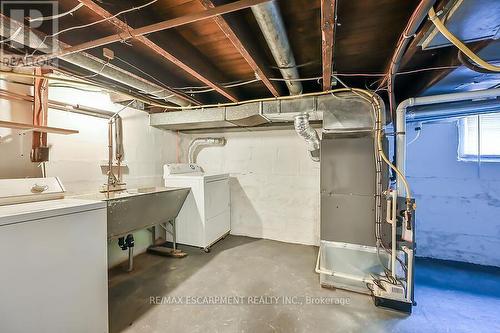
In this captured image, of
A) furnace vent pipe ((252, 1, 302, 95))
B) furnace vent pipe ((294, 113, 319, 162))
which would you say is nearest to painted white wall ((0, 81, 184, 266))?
furnace vent pipe ((252, 1, 302, 95))

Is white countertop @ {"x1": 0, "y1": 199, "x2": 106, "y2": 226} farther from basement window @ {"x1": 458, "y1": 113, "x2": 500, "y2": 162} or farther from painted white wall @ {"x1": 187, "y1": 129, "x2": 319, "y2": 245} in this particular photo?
basement window @ {"x1": 458, "y1": 113, "x2": 500, "y2": 162}

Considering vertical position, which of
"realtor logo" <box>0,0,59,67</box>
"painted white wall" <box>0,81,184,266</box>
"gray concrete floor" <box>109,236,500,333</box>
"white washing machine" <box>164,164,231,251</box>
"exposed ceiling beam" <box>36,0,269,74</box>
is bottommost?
"gray concrete floor" <box>109,236,500,333</box>

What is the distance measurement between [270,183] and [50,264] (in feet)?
9.84

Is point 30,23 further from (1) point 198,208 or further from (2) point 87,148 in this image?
(1) point 198,208

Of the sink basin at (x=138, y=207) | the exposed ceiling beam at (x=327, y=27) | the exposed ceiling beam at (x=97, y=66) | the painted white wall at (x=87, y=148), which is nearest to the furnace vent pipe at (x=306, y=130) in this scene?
the exposed ceiling beam at (x=327, y=27)

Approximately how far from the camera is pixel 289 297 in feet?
7.35

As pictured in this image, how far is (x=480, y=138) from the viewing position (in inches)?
124

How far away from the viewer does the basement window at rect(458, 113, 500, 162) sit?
309 centimetres

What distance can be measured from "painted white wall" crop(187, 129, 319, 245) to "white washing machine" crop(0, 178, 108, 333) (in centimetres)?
257

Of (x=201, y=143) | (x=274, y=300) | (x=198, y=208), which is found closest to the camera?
(x=274, y=300)

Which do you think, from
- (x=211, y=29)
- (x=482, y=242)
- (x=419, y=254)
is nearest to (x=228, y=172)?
(x=211, y=29)

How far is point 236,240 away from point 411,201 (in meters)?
2.70

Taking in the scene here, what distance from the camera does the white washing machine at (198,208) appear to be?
129 inches

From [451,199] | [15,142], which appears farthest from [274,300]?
[451,199]
